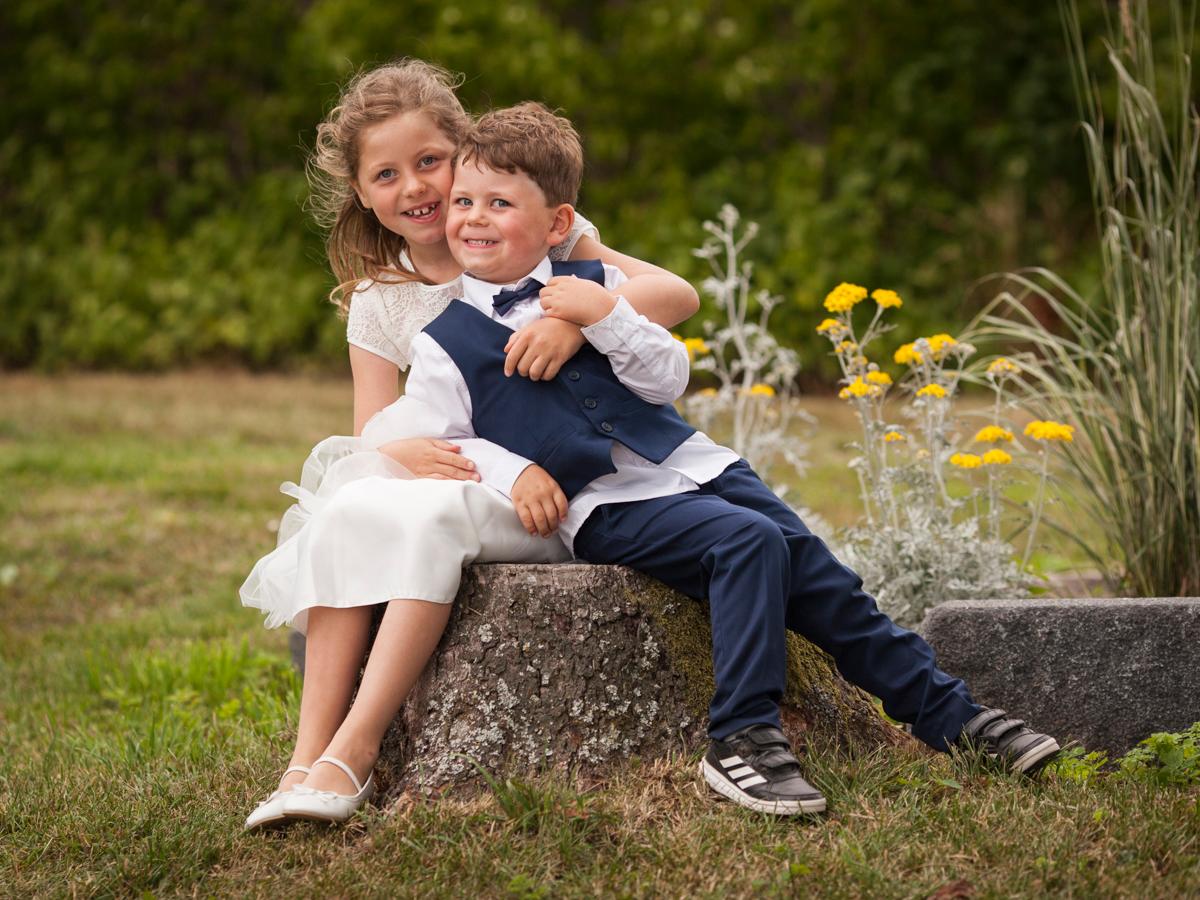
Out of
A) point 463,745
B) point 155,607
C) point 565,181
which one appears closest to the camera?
point 463,745

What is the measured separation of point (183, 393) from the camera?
934cm

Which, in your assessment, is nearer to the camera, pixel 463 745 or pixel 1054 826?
pixel 1054 826

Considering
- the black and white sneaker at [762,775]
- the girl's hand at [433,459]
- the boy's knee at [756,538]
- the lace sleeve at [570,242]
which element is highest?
the lace sleeve at [570,242]

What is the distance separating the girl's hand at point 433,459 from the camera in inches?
109

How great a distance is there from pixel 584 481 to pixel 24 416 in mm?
6579

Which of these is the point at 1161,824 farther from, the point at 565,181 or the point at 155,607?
the point at 155,607

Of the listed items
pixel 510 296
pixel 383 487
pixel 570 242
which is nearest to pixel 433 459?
pixel 383 487

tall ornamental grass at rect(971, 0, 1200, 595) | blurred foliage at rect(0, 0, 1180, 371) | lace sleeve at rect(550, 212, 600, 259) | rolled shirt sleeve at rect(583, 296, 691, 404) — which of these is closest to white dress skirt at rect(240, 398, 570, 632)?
rolled shirt sleeve at rect(583, 296, 691, 404)

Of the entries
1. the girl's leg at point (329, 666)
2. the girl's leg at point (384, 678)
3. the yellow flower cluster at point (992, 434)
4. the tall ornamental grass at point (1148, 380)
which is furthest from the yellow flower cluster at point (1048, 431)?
the girl's leg at point (329, 666)

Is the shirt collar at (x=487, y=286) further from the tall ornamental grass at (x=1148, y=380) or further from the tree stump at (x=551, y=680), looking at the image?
the tall ornamental grass at (x=1148, y=380)

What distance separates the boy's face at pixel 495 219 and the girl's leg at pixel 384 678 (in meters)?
0.73

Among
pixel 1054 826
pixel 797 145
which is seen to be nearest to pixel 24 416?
pixel 797 145

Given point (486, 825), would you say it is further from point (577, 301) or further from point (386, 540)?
point (577, 301)

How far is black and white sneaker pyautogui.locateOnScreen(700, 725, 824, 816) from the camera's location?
8.11ft
